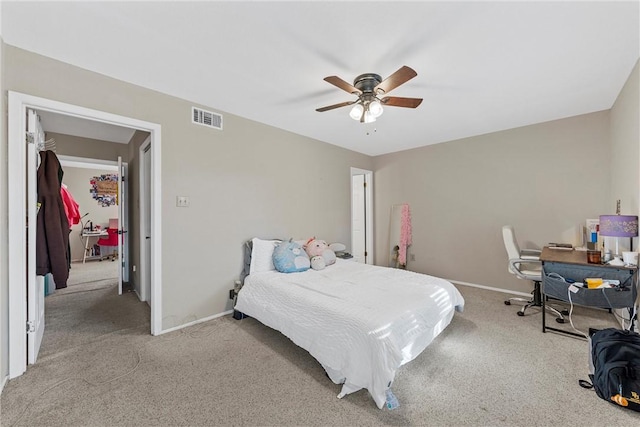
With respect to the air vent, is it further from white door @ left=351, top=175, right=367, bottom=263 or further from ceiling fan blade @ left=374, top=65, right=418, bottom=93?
white door @ left=351, top=175, right=367, bottom=263

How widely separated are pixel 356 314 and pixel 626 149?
10.1 feet

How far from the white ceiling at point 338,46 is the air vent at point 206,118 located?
11 cm

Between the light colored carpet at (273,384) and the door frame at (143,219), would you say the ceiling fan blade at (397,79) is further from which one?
the door frame at (143,219)

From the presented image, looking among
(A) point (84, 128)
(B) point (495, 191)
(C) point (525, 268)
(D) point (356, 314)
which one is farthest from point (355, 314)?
(A) point (84, 128)

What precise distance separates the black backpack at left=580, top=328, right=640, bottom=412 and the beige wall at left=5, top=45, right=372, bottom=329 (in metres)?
3.18

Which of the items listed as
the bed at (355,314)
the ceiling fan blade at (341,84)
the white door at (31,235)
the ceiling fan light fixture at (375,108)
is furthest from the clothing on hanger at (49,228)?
the ceiling fan light fixture at (375,108)

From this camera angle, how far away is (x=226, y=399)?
5.58 ft

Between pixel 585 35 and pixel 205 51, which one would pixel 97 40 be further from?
pixel 585 35

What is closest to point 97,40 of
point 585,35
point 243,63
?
point 243,63

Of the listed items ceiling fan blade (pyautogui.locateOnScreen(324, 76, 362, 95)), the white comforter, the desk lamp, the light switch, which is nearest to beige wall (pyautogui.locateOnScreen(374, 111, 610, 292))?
the desk lamp

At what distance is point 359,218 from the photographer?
5410mm

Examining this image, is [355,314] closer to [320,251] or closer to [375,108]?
[320,251]

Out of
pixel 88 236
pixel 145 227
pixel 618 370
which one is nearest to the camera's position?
pixel 618 370

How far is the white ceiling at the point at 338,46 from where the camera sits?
1587 mm
